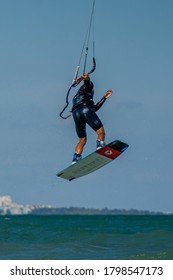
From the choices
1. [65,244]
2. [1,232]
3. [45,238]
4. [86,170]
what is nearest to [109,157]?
[86,170]

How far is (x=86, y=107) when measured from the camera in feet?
68.4

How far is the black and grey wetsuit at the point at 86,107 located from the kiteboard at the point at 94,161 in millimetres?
682

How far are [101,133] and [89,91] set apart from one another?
1066 millimetres

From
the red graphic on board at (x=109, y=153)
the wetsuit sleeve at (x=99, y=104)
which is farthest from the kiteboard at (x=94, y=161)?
the wetsuit sleeve at (x=99, y=104)

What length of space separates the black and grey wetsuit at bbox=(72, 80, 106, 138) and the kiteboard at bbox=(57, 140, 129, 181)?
682 millimetres

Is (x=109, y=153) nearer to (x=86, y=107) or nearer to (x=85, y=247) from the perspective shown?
(x=86, y=107)

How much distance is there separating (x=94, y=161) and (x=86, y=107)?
5.20ft

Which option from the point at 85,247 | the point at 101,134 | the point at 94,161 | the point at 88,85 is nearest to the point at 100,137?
the point at 101,134

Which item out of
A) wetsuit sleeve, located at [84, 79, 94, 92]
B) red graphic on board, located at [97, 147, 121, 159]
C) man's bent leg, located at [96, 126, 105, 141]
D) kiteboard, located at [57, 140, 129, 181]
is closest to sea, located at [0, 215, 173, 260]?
kiteboard, located at [57, 140, 129, 181]

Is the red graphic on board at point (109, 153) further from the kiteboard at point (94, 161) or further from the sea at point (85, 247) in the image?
the sea at point (85, 247)

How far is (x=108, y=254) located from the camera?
29125 millimetres
